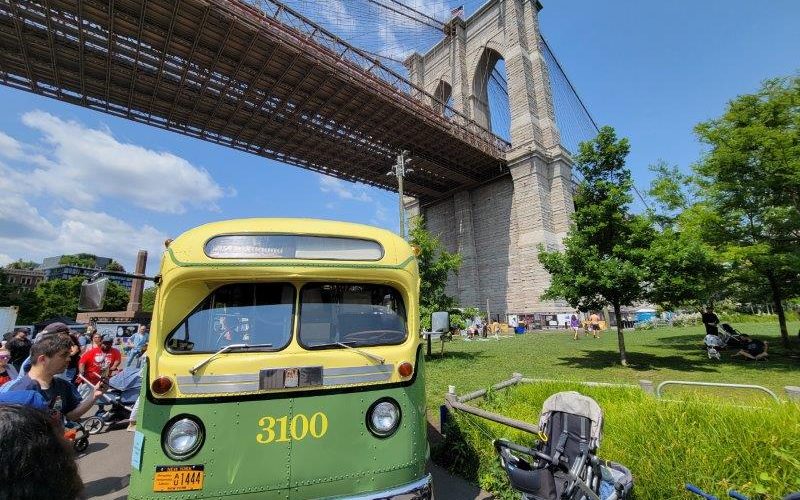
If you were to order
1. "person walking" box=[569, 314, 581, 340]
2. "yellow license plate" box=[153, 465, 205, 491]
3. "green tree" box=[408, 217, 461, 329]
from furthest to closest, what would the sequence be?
"person walking" box=[569, 314, 581, 340], "green tree" box=[408, 217, 461, 329], "yellow license plate" box=[153, 465, 205, 491]

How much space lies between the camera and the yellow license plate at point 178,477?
7.77 ft

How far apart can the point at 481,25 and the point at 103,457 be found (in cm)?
4363

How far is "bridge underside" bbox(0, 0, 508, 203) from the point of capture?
18.1 metres

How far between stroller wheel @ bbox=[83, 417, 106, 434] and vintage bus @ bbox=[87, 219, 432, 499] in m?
5.50

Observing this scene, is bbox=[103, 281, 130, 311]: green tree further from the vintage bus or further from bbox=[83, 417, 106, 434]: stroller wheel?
the vintage bus

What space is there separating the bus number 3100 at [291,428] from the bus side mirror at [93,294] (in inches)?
62.9

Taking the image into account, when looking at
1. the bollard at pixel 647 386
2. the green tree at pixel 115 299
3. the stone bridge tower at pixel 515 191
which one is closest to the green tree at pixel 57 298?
the green tree at pixel 115 299

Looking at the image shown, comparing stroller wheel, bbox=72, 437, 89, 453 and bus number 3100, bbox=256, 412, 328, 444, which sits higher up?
bus number 3100, bbox=256, 412, 328, 444

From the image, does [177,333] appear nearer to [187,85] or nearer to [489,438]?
[489,438]

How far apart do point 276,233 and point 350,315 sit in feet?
2.97

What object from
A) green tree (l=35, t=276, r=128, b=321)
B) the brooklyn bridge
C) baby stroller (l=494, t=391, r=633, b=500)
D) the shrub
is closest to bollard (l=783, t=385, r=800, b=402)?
the shrub

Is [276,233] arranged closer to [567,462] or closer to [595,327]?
[567,462]

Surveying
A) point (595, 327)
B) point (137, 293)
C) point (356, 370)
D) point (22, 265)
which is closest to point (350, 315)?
point (356, 370)

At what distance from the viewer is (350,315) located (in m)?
3.10
